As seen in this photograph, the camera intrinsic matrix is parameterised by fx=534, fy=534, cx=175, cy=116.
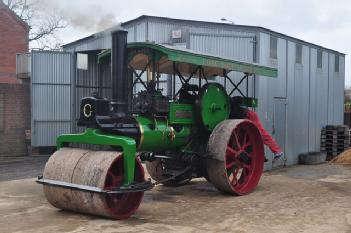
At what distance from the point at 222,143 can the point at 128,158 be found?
2.07 metres

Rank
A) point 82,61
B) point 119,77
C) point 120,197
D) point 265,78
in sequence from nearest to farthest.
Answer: point 120,197 → point 119,77 → point 265,78 → point 82,61

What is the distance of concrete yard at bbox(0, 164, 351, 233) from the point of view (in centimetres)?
603

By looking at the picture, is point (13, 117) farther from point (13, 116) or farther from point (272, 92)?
point (272, 92)

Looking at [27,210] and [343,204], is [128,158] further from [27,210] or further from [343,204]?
[343,204]

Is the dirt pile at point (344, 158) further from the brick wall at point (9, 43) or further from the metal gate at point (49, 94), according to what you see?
the brick wall at point (9, 43)

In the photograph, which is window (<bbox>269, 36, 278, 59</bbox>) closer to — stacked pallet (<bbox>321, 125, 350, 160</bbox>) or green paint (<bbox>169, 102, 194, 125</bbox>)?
stacked pallet (<bbox>321, 125, 350, 160</bbox>)

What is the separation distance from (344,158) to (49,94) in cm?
793

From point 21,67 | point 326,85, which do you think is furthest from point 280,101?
point 21,67

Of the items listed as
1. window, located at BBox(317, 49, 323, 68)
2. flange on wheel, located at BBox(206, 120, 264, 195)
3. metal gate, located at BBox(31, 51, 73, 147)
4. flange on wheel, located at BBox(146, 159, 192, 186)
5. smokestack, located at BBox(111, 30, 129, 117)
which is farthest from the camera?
window, located at BBox(317, 49, 323, 68)

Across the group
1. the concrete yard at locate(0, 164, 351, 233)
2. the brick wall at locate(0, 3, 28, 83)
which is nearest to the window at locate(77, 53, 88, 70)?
the concrete yard at locate(0, 164, 351, 233)

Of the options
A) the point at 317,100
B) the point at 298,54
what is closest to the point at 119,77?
the point at 298,54

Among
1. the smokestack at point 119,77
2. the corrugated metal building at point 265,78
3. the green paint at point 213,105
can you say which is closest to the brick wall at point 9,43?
the corrugated metal building at point 265,78

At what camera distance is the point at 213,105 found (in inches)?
330

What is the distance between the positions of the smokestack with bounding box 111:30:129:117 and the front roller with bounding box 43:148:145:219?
29.7 inches
